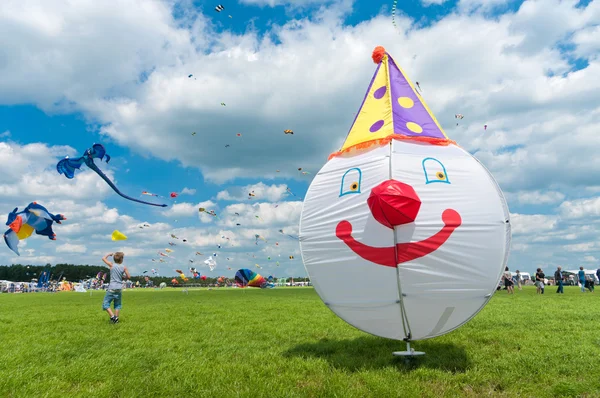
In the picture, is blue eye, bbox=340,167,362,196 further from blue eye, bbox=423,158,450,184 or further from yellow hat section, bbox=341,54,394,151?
blue eye, bbox=423,158,450,184

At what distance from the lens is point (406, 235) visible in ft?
16.0

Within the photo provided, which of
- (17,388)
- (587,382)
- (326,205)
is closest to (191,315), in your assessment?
(17,388)

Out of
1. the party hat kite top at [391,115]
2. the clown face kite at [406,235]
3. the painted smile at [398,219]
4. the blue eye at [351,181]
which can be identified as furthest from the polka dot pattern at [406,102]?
the painted smile at [398,219]

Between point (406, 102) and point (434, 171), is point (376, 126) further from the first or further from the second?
point (434, 171)

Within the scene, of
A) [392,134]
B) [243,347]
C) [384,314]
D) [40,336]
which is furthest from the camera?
[40,336]

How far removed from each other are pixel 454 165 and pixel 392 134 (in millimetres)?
925

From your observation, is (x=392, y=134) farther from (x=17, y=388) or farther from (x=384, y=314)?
(x=17, y=388)

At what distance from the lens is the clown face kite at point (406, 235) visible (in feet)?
16.0

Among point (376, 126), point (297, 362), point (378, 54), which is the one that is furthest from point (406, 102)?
point (297, 362)

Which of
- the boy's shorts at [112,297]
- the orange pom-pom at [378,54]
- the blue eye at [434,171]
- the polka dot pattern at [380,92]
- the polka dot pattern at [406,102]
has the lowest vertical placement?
the boy's shorts at [112,297]

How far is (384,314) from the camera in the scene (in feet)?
16.8

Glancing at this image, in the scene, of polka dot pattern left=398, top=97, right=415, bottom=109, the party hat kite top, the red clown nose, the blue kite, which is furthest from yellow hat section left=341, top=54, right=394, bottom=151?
the blue kite

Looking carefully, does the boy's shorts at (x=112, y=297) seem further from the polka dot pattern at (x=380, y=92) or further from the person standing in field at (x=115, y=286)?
the polka dot pattern at (x=380, y=92)

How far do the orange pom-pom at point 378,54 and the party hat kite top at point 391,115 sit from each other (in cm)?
8
